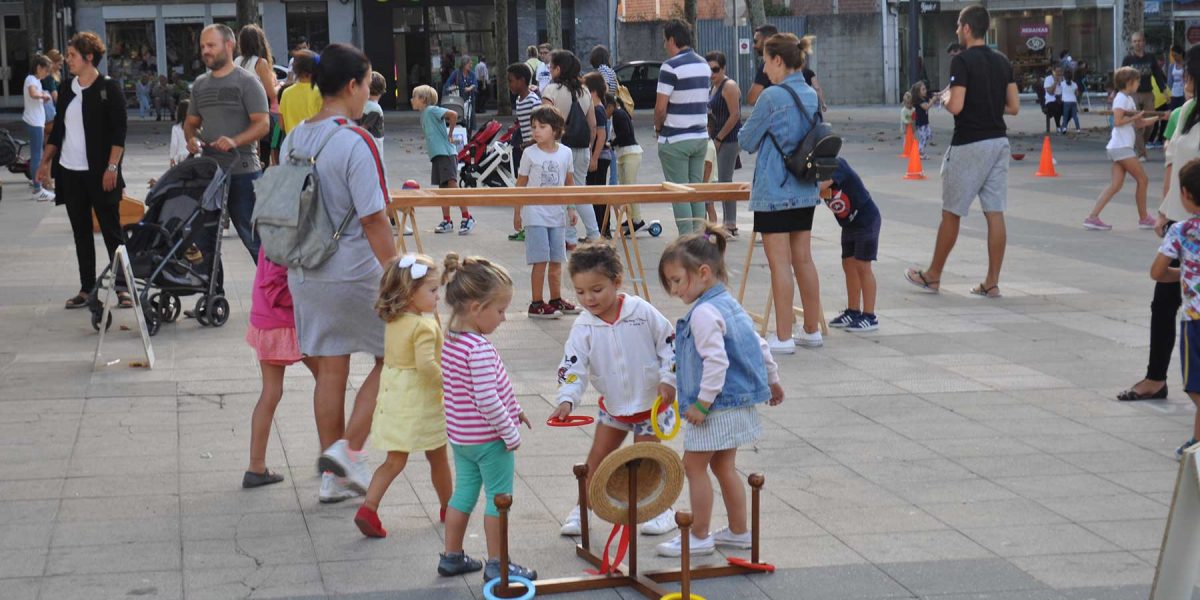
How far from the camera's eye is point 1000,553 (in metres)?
5.22

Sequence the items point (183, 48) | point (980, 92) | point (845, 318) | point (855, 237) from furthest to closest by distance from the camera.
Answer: point (183, 48), point (980, 92), point (845, 318), point (855, 237)

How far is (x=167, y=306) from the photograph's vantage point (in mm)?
9984

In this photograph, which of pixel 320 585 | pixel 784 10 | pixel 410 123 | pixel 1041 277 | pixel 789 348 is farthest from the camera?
pixel 784 10

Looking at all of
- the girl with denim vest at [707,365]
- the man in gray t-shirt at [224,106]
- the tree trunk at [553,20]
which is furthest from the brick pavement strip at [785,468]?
the tree trunk at [553,20]

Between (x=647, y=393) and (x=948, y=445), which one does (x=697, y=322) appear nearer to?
(x=647, y=393)

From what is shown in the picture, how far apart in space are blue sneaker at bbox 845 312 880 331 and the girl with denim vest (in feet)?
15.1

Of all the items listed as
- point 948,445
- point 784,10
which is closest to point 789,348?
point 948,445

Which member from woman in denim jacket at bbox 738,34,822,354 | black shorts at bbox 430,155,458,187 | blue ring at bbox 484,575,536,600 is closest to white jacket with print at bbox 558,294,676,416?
blue ring at bbox 484,575,536,600

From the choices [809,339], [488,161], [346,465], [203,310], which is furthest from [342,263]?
[488,161]

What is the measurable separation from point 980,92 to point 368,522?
6894mm

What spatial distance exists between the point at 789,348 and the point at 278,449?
3343 mm

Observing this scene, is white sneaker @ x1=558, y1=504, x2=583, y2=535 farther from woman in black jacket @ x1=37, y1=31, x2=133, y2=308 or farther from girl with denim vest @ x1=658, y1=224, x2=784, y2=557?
woman in black jacket @ x1=37, y1=31, x2=133, y2=308

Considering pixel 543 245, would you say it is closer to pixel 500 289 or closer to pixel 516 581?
pixel 500 289

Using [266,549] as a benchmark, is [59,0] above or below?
above
